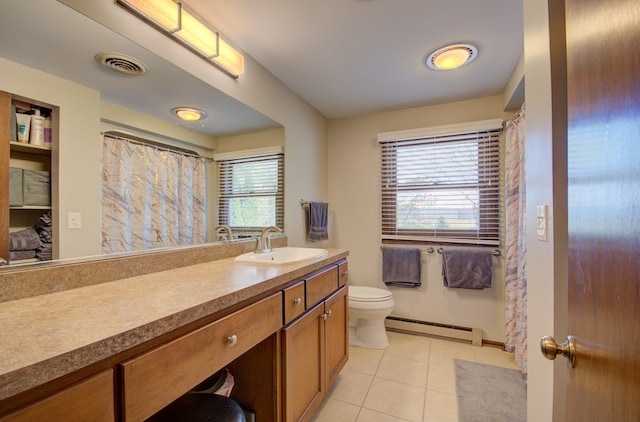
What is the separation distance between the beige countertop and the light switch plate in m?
0.94

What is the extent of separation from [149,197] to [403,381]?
194cm

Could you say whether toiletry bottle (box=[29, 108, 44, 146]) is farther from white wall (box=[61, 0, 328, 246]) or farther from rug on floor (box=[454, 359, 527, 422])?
rug on floor (box=[454, 359, 527, 422])

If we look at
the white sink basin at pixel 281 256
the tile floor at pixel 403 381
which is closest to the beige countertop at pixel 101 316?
the white sink basin at pixel 281 256

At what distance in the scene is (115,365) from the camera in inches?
23.9

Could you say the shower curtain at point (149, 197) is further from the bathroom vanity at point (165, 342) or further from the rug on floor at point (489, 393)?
the rug on floor at point (489, 393)

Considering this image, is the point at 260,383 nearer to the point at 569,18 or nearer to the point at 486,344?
the point at 569,18

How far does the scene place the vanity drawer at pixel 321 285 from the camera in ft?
4.70

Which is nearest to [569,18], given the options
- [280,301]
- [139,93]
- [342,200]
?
[280,301]

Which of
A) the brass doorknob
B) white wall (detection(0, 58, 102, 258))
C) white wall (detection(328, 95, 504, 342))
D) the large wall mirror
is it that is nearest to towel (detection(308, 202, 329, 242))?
white wall (detection(328, 95, 504, 342))

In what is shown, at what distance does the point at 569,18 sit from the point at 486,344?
2.60 m

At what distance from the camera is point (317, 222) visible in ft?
8.48

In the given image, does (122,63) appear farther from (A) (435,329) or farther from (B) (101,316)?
(A) (435,329)

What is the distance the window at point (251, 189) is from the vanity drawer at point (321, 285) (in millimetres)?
641

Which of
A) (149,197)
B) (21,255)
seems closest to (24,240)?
(21,255)
